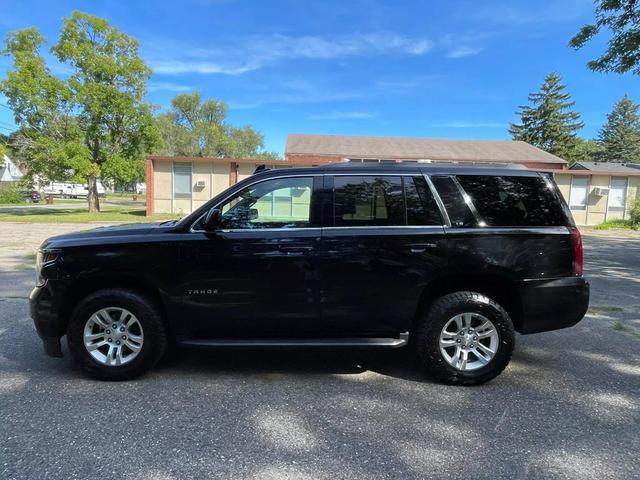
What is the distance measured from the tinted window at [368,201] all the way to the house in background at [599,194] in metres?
24.4

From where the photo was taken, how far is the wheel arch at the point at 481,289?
4051 mm

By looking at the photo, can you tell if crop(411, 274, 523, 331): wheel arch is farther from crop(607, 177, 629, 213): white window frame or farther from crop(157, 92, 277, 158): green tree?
crop(157, 92, 277, 158): green tree

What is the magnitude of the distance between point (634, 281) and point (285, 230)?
8.29m

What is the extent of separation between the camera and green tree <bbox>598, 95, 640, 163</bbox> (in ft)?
212

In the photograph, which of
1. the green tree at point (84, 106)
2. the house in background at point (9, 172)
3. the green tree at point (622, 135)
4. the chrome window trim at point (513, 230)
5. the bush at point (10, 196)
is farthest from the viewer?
the green tree at point (622, 135)

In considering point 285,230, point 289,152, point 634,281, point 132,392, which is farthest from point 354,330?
point 289,152

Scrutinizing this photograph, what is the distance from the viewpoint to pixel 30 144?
915 inches

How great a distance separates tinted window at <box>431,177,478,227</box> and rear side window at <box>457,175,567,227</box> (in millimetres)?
97

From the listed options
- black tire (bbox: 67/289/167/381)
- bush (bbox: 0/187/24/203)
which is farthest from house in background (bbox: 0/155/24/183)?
black tire (bbox: 67/289/167/381)

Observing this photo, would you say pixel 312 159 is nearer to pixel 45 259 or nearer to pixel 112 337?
pixel 45 259

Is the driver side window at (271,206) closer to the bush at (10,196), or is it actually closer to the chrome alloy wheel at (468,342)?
the chrome alloy wheel at (468,342)

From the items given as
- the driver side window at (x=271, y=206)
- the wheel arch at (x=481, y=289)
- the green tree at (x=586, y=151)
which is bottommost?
the wheel arch at (x=481, y=289)

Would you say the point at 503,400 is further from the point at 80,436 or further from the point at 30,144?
the point at 30,144

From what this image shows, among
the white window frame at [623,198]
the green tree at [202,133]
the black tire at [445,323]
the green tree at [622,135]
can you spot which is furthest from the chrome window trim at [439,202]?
the green tree at [622,135]
